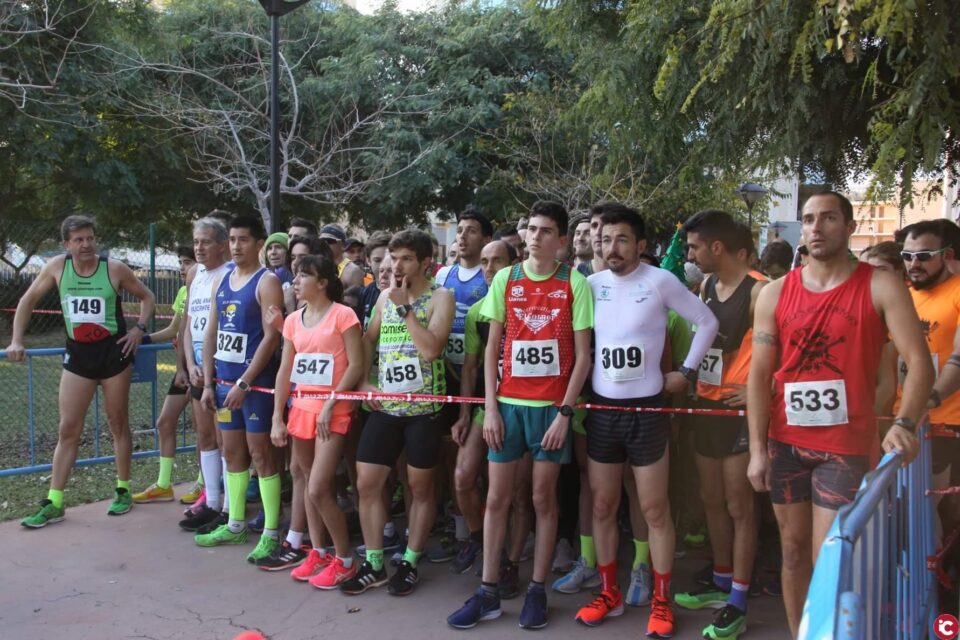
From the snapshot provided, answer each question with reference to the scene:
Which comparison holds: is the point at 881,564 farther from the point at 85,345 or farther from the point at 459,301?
the point at 85,345

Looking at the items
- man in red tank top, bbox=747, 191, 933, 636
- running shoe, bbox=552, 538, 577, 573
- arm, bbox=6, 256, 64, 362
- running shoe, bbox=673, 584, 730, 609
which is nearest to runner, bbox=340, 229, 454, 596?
running shoe, bbox=552, 538, 577, 573

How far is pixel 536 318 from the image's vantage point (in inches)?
168

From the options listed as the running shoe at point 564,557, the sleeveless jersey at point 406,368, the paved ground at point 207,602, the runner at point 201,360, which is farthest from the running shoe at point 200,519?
the running shoe at point 564,557

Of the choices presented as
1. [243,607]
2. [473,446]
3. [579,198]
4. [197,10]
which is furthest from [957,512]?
[197,10]

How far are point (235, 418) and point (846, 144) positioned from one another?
4527 millimetres

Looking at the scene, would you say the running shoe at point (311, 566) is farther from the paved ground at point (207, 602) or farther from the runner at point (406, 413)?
the runner at point (406, 413)

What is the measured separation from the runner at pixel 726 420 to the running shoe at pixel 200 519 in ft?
10.7

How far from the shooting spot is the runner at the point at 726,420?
4.20 meters

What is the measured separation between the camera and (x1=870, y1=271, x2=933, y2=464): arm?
3125 mm

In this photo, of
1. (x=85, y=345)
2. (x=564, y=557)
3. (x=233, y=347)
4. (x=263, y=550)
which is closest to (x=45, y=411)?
(x=85, y=345)

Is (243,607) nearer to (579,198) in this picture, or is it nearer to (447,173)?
(579,198)

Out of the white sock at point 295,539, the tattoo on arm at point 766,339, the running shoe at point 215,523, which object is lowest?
the running shoe at point 215,523

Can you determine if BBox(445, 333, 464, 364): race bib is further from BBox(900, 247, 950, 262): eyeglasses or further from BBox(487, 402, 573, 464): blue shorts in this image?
BBox(900, 247, 950, 262): eyeglasses

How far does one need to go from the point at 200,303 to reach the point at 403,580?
2439mm
